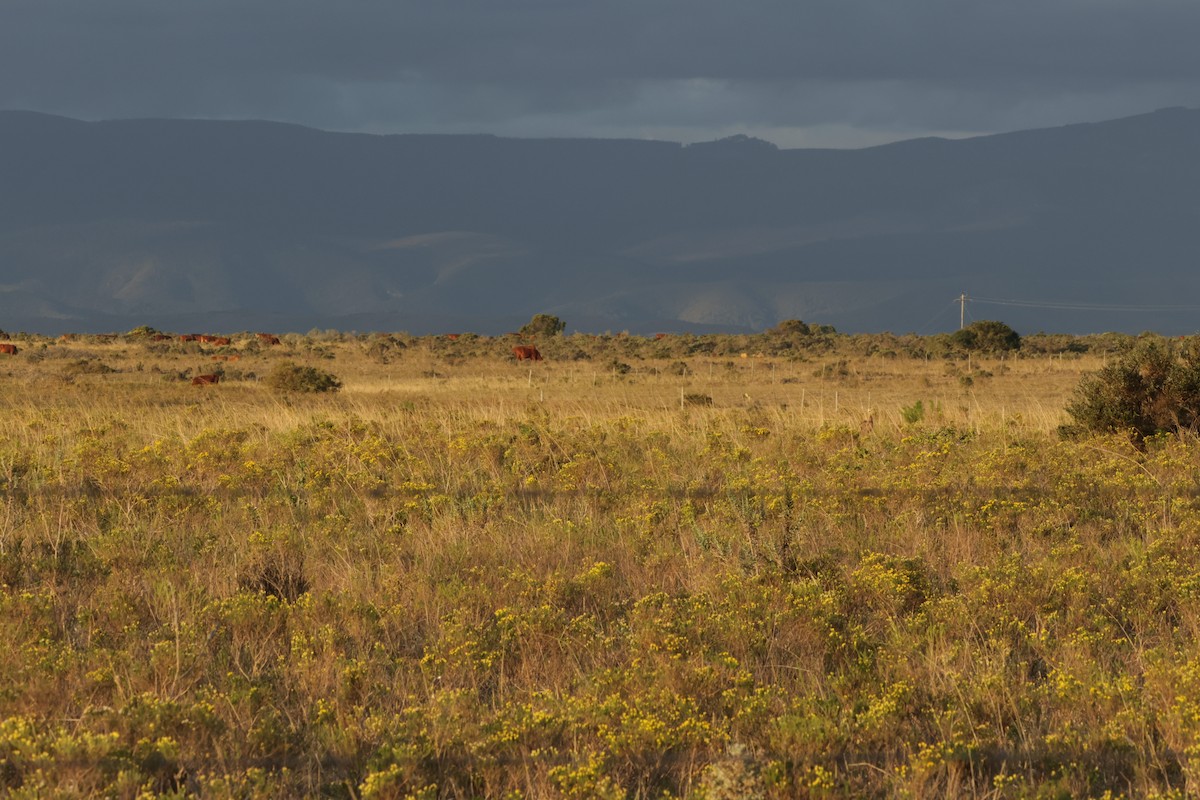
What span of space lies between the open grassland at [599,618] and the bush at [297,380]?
16189 millimetres

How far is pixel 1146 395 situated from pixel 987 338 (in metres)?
50.4

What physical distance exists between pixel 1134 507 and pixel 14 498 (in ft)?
31.1

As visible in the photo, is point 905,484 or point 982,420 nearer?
point 905,484

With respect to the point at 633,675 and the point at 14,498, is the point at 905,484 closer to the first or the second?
the point at 633,675

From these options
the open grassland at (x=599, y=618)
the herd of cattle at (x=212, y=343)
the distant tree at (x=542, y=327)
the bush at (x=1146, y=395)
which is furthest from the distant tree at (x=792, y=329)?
→ the open grassland at (x=599, y=618)

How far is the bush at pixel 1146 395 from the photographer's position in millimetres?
15164

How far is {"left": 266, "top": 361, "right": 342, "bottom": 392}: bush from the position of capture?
102ft

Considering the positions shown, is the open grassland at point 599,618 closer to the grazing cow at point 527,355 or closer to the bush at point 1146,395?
the bush at point 1146,395

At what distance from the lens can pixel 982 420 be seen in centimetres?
1789

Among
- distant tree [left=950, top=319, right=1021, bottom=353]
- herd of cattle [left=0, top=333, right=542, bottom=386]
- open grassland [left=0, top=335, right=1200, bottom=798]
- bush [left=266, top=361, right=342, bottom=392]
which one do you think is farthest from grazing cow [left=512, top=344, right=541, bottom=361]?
open grassland [left=0, top=335, right=1200, bottom=798]

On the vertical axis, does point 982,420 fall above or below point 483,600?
above

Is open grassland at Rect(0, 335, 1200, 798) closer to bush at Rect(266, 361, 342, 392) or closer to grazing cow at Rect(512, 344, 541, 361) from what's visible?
bush at Rect(266, 361, 342, 392)

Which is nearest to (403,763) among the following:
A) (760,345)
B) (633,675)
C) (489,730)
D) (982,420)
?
(489,730)

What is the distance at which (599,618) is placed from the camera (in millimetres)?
7453
